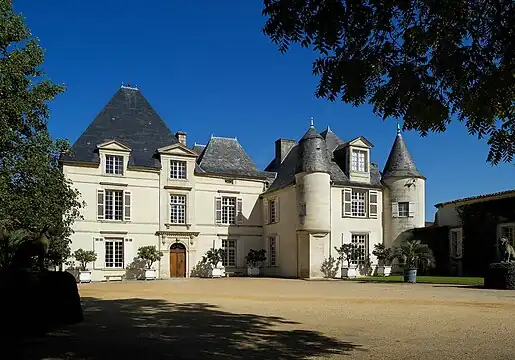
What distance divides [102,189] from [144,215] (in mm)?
2602

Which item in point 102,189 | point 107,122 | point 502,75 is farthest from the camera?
point 107,122

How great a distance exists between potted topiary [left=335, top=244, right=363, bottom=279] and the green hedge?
1116cm

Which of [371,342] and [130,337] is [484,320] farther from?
[130,337]

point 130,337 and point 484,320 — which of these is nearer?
point 130,337

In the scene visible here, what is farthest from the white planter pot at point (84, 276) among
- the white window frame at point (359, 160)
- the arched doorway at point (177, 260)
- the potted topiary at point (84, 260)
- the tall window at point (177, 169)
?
the white window frame at point (359, 160)

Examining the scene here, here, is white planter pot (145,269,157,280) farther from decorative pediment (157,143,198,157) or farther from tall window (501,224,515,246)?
tall window (501,224,515,246)

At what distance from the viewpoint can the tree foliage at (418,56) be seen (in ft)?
13.4

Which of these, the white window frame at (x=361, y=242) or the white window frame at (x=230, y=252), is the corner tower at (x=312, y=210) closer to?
the white window frame at (x=361, y=242)

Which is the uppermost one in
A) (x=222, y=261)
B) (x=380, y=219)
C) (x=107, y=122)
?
(x=107, y=122)

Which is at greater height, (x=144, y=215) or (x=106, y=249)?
(x=144, y=215)

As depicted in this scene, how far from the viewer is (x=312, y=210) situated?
27.3 m

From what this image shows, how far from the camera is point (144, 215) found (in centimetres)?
2847

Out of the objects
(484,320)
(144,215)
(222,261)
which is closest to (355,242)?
(222,261)

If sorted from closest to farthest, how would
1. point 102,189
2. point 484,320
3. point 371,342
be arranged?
point 371,342
point 484,320
point 102,189
